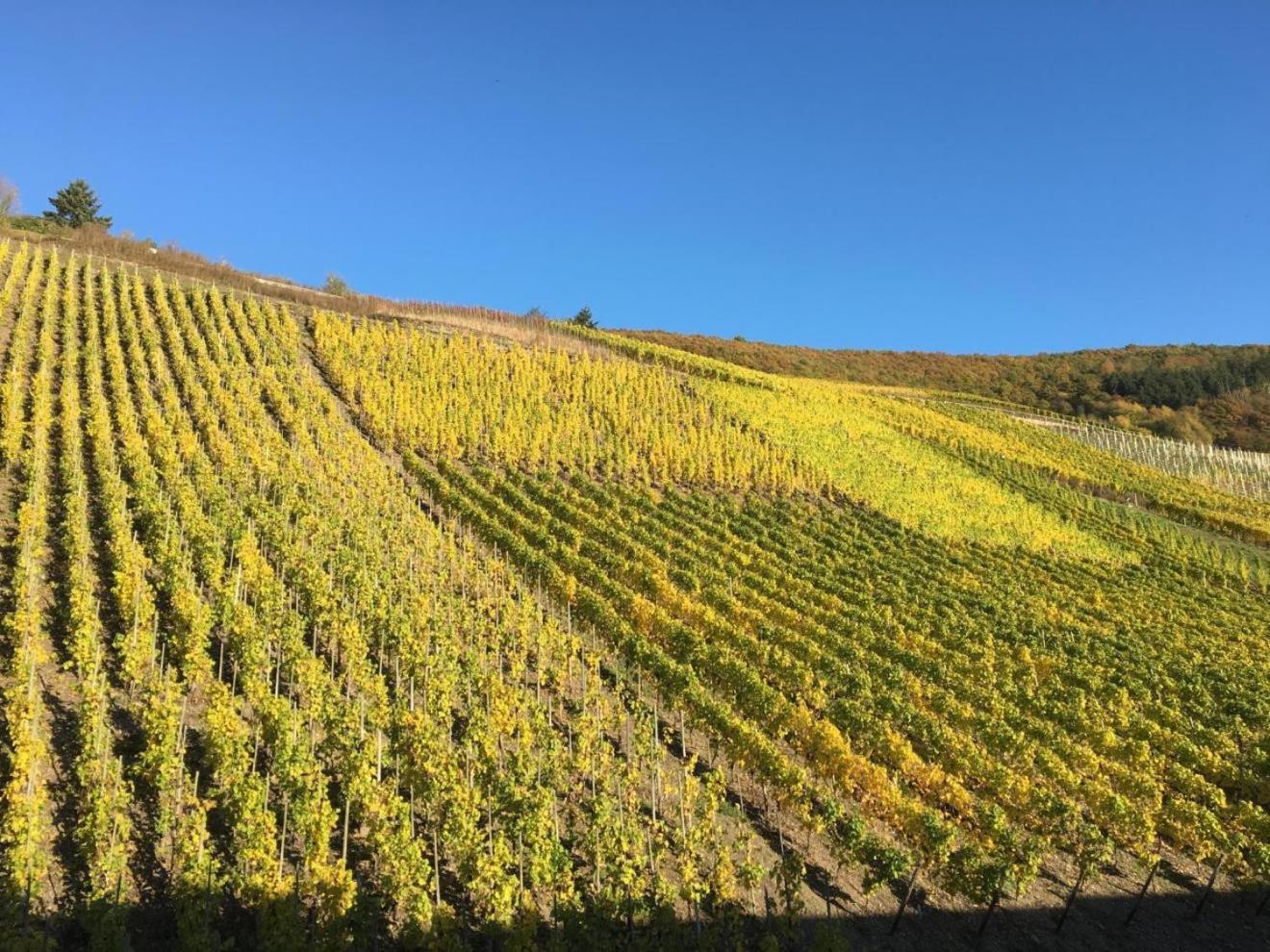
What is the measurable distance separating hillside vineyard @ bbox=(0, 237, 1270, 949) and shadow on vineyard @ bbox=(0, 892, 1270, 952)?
0.10 meters

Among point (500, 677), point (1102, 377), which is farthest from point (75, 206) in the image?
point (1102, 377)

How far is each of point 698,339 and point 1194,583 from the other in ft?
258

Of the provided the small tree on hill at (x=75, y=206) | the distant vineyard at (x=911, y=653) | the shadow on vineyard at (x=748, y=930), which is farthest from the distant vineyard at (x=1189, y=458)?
the small tree on hill at (x=75, y=206)

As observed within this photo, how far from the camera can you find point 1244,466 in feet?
246

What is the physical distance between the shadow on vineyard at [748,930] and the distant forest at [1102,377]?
3457 inches

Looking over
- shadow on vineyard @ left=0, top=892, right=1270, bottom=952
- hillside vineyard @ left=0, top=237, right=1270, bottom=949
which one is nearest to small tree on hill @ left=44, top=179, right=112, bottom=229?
hillside vineyard @ left=0, top=237, right=1270, bottom=949

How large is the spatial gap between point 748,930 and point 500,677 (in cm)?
801

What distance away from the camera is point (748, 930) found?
1243 cm

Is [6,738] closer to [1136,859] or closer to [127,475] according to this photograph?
[127,475]

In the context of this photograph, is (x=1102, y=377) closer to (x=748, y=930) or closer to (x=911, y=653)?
(x=911, y=653)

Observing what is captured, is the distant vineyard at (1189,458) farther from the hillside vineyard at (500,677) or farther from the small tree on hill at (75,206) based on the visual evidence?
the small tree on hill at (75,206)

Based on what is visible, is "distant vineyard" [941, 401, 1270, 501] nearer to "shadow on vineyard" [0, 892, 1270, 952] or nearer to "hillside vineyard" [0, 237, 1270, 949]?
"hillside vineyard" [0, 237, 1270, 949]

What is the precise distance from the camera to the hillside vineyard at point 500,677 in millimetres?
11430

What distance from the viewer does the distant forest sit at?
91875mm
